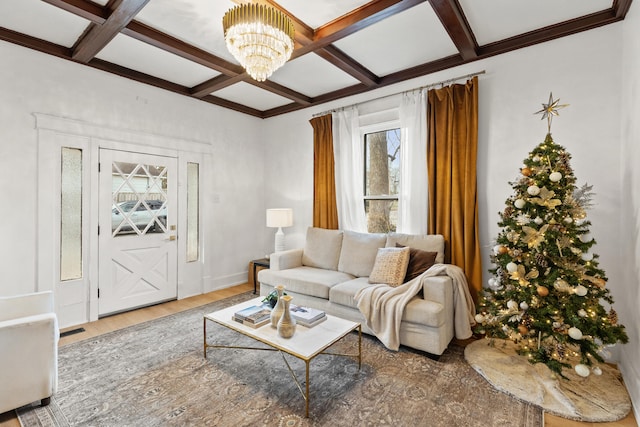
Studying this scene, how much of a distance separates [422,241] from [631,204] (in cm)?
162

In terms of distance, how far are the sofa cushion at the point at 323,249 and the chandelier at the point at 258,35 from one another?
2.31 meters

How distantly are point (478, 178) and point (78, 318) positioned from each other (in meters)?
4.51

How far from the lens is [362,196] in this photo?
4121 millimetres

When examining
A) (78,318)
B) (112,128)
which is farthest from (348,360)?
(112,128)

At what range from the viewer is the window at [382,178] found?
12.9ft

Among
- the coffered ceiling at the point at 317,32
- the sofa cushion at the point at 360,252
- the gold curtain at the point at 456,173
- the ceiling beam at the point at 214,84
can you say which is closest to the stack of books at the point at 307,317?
the sofa cushion at the point at 360,252

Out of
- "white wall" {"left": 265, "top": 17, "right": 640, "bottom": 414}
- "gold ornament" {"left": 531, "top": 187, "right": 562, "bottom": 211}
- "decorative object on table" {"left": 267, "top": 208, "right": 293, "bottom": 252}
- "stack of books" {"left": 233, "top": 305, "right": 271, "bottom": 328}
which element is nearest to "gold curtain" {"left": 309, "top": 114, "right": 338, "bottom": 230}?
"decorative object on table" {"left": 267, "top": 208, "right": 293, "bottom": 252}

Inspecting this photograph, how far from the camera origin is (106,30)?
265 centimetres

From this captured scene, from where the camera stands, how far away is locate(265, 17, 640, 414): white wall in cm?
231

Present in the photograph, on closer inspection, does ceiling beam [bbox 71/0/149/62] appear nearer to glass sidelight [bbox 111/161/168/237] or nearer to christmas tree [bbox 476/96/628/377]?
glass sidelight [bbox 111/161/168/237]

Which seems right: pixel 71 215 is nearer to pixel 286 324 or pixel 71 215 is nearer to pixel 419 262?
pixel 286 324

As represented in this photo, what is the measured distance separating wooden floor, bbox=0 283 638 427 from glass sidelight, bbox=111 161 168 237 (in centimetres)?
95

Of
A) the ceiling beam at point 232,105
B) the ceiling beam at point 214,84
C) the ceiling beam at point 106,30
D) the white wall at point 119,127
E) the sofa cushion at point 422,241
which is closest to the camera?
the ceiling beam at point 106,30

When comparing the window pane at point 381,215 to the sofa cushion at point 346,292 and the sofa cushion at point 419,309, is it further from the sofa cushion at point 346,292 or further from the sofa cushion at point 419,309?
the sofa cushion at point 419,309
